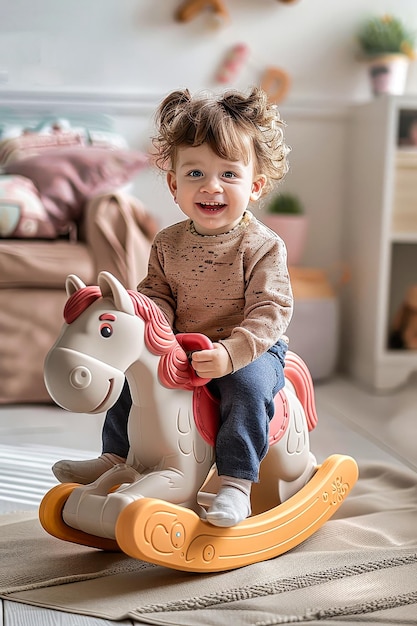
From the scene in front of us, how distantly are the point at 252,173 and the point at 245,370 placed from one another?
29 centimetres

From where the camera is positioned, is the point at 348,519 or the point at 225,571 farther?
the point at 348,519

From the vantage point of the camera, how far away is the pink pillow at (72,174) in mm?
2318

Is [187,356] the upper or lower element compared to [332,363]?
upper

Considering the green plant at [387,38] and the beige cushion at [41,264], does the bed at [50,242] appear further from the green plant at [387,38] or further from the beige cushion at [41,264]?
the green plant at [387,38]

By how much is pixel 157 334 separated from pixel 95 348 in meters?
0.09

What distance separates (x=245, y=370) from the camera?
1.19 metres

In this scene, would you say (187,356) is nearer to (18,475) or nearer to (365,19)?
(18,475)

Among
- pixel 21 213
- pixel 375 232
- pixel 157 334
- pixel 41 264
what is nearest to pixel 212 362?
pixel 157 334

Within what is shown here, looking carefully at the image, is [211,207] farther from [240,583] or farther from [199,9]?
[199,9]

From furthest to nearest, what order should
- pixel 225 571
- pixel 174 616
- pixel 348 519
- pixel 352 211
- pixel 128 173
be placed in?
1. pixel 352 211
2. pixel 128 173
3. pixel 348 519
4. pixel 225 571
5. pixel 174 616

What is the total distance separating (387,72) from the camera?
9.05 feet

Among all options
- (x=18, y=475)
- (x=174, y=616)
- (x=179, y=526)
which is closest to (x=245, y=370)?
(x=179, y=526)

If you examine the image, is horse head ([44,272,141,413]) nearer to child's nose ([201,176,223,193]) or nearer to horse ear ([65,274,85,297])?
horse ear ([65,274,85,297])

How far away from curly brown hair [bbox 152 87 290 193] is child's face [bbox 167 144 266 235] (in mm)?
12
